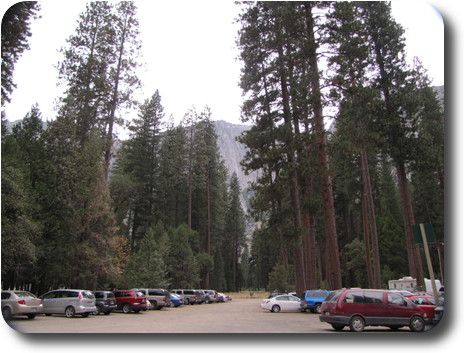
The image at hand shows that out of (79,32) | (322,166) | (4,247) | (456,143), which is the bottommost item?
(4,247)

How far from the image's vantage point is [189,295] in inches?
1566

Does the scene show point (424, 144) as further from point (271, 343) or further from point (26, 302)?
point (26, 302)

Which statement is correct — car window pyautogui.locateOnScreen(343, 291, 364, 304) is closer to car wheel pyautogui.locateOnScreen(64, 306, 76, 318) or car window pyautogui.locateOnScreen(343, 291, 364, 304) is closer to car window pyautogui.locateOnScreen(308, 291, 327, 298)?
car window pyautogui.locateOnScreen(308, 291, 327, 298)

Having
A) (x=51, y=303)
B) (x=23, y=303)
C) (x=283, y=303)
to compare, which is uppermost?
(x=23, y=303)

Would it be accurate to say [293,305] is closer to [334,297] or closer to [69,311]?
[334,297]

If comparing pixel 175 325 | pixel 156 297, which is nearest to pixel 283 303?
pixel 156 297

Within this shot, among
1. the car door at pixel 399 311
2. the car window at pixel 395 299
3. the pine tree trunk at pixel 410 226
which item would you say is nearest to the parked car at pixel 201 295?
the pine tree trunk at pixel 410 226

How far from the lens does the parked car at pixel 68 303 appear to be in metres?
18.2

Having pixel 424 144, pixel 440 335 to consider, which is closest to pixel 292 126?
pixel 424 144

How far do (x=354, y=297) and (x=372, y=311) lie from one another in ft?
2.14

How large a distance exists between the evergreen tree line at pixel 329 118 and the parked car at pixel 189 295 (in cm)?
1610

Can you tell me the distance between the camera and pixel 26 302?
1470 cm

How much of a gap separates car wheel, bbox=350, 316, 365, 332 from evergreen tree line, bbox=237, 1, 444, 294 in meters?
3.48

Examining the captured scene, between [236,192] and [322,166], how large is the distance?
64309 mm
